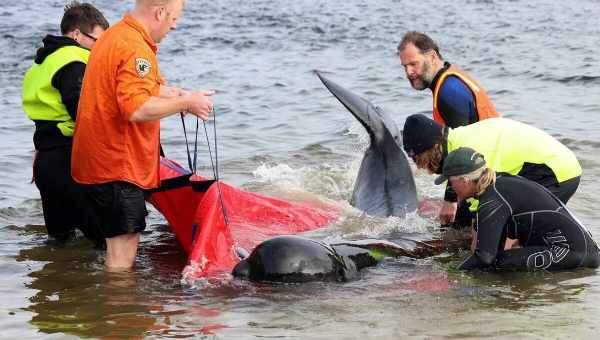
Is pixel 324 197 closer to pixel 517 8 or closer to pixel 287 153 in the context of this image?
pixel 287 153

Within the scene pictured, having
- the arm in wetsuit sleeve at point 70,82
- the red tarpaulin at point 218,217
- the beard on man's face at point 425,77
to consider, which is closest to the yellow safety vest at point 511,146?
the beard on man's face at point 425,77

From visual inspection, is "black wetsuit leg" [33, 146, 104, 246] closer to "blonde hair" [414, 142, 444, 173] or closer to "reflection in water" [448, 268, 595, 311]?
"blonde hair" [414, 142, 444, 173]

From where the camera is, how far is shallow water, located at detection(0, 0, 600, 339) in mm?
6348

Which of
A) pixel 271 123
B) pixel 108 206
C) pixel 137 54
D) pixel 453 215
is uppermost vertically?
pixel 137 54

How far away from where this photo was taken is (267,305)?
6.64 m

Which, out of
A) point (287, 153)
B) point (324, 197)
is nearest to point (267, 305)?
point (324, 197)

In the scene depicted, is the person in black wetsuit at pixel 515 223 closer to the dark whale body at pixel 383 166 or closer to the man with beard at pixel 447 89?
the man with beard at pixel 447 89

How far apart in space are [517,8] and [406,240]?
19.9 m

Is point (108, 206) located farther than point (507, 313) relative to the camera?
Yes

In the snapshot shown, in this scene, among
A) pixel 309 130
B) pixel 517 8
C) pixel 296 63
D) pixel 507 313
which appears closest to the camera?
pixel 507 313

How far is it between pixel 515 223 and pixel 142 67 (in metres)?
3.02

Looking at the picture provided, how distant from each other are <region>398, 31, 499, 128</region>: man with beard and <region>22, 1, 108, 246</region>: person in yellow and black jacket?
2.73 meters

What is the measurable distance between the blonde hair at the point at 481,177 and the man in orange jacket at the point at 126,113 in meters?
1.90

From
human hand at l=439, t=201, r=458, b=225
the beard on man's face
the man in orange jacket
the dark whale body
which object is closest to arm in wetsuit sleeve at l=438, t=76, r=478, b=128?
the beard on man's face
